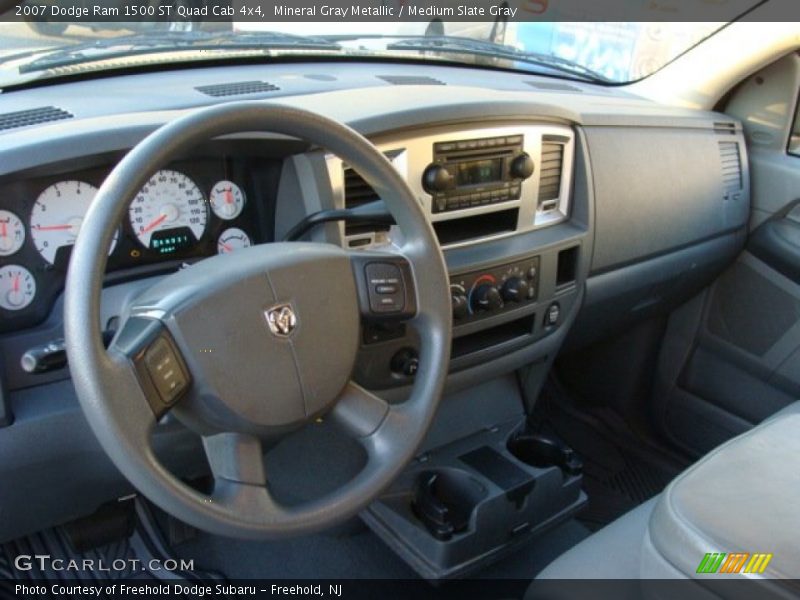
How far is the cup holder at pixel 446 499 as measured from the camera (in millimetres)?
1739

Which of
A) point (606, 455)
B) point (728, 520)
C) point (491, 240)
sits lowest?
point (606, 455)

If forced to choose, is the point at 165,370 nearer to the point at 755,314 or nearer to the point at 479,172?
the point at 479,172

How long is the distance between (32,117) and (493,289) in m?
0.94

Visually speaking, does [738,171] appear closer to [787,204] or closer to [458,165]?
[787,204]

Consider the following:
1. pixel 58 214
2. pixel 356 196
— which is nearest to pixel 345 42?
pixel 356 196

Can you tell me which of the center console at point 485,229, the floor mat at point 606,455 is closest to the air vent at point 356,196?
the center console at point 485,229

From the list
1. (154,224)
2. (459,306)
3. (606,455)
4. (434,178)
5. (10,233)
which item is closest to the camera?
(10,233)

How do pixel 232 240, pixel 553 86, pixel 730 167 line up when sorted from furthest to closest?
1. pixel 730 167
2. pixel 553 86
3. pixel 232 240

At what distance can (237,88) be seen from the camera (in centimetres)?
171

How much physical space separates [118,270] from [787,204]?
75.9 inches

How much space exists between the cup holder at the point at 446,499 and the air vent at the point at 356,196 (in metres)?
0.62

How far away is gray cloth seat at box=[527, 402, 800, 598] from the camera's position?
1034 mm

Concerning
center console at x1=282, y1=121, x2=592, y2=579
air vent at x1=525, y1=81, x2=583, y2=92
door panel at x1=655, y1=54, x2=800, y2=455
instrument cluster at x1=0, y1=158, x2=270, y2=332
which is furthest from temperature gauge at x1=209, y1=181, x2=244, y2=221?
door panel at x1=655, y1=54, x2=800, y2=455

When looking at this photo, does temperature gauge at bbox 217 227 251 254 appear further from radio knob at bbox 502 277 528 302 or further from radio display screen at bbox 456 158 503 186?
radio knob at bbox 502 277 528 302
